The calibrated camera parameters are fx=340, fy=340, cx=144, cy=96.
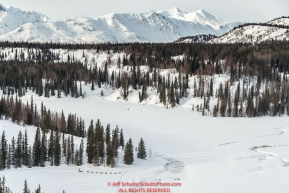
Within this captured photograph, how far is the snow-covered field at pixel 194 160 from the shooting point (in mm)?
49812

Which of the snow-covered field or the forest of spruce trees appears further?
the forest of spruce trees

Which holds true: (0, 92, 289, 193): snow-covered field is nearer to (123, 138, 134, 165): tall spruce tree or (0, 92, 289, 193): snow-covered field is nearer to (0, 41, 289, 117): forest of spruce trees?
(123, 138, 134, 165): tall spruce tree

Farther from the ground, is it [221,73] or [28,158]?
[221,73]

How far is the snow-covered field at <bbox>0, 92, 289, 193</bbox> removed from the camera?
49812 mm

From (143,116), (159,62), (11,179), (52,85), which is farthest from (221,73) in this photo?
(11,179)

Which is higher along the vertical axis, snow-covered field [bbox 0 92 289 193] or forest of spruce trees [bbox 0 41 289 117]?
forest of spruce trees [bbox 0 41 289 117]

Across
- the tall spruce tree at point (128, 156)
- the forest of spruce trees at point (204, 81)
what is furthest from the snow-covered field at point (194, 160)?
the forest of spruce trees at point (204, 81)

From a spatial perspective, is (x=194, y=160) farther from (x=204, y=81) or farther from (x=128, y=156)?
(x=204, y=81)

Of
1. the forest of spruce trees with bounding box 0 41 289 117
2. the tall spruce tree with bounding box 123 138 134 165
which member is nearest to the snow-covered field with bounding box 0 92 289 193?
the tall spruce tree with bounding box 123 138 134 165

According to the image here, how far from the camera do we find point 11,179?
1992 inches

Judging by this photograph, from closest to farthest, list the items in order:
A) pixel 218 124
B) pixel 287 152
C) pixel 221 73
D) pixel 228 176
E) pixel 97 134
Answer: pixel 228 176, pixel 97 134, pixel 287 152, pixel 218 124, pixel 221 73

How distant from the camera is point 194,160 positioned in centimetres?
6625

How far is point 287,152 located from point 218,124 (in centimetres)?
3924

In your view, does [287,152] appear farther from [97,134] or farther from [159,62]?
[159,62]
